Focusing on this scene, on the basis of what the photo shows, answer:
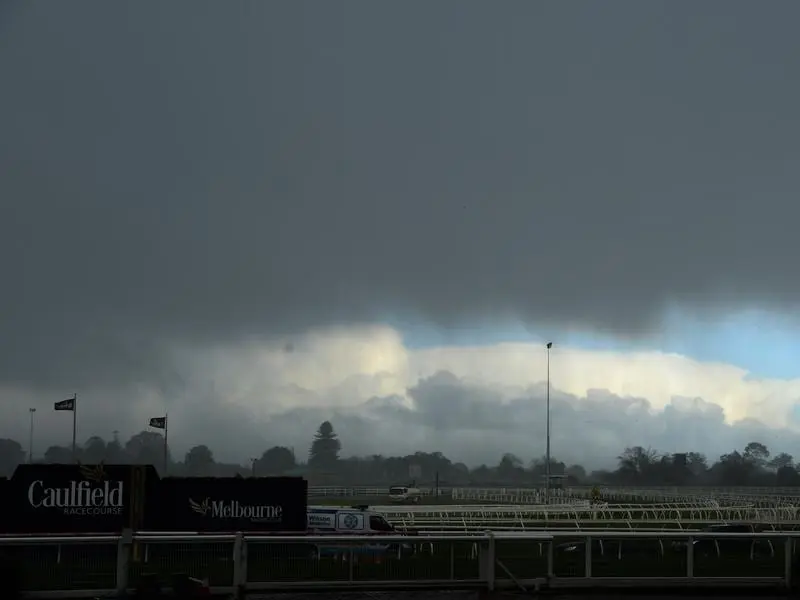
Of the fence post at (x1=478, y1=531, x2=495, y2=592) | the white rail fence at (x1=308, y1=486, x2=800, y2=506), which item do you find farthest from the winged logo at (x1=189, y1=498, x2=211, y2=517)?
the white rail fence at (x1=308, y1=486, x2=800, y2=506)

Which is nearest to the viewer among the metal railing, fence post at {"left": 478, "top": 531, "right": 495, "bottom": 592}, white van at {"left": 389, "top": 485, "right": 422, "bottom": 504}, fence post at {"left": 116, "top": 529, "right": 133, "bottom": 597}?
fence post at {"left": 116, "top": 529, "right": 133, "bottom": 597}

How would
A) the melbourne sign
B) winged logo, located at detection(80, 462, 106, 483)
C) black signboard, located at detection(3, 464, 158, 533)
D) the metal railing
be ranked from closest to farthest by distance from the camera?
the metal railing
black signboard, located at detection(3, 464, 158, 533)
winged logo, located at detection(80, 462, 106, 483)
the melbourne sign

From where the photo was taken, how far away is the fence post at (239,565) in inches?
546

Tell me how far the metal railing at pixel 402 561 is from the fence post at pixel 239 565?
0.05 ft

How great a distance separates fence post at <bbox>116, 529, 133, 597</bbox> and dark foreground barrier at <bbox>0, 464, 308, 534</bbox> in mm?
15619

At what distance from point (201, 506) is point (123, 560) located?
52.1ft

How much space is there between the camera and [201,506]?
2880 cm

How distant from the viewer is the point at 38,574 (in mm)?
13406

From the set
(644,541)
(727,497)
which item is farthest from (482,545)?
(727,497)

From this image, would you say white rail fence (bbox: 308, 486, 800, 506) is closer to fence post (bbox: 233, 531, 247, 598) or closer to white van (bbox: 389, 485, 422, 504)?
white van (bbox: 389, 485, 422, 504)

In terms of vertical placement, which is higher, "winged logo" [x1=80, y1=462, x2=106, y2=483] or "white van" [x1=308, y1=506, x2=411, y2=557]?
"winged logo" [x1=80, y1=462, x2=106, y2=483]

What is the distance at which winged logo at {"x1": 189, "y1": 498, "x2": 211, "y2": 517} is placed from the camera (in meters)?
28.7

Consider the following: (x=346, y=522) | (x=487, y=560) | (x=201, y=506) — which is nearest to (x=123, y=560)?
(x=487, y=560)

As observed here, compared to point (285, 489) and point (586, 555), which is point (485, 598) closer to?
point (586, 555)
